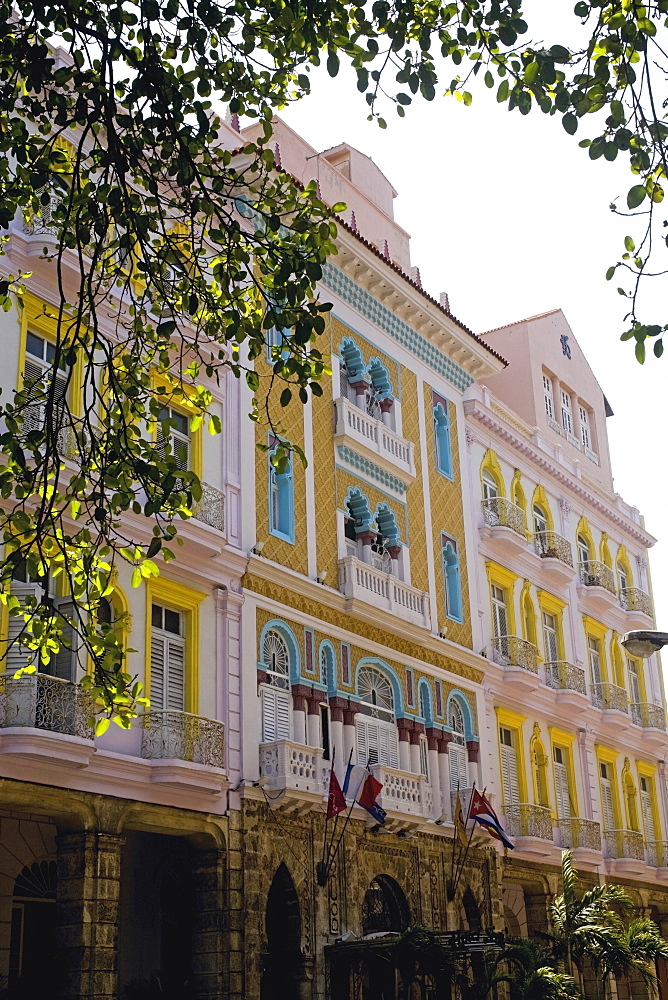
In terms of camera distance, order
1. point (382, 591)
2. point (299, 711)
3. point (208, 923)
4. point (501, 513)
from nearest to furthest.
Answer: point (208, 923) → point (299, 711) → point (382, 591) → point (501, 513)

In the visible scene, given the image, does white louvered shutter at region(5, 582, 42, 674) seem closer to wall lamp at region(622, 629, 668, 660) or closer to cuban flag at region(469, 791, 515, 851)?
wall lamp at region(622, 629, 668, 660)

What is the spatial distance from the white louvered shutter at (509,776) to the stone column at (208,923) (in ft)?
32.2

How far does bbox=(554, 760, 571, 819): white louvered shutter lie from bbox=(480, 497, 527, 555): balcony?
5.18 m

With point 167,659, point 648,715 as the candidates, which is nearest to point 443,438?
point 167,659

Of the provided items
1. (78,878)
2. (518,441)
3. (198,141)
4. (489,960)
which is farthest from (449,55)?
(518,441)

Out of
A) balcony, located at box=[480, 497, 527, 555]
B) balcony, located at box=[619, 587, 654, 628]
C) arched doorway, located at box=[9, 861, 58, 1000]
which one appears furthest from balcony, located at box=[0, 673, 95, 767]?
→ balcony, located at box=[619, 587, 654, 628]

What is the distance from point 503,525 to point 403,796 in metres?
8.18

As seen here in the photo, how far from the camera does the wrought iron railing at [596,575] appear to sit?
33.8m

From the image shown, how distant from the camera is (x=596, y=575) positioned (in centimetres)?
3412

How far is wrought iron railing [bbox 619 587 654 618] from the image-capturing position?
3622 centimetres

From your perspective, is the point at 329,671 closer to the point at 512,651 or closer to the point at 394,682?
the point at 394,682

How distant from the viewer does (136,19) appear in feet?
32.7

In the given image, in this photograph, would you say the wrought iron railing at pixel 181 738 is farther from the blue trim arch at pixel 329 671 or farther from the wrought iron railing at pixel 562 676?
the wrought iron railing at pixel 562 676

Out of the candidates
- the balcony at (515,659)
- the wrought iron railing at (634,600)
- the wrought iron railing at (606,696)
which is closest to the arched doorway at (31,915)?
the balcony at (515,659)
